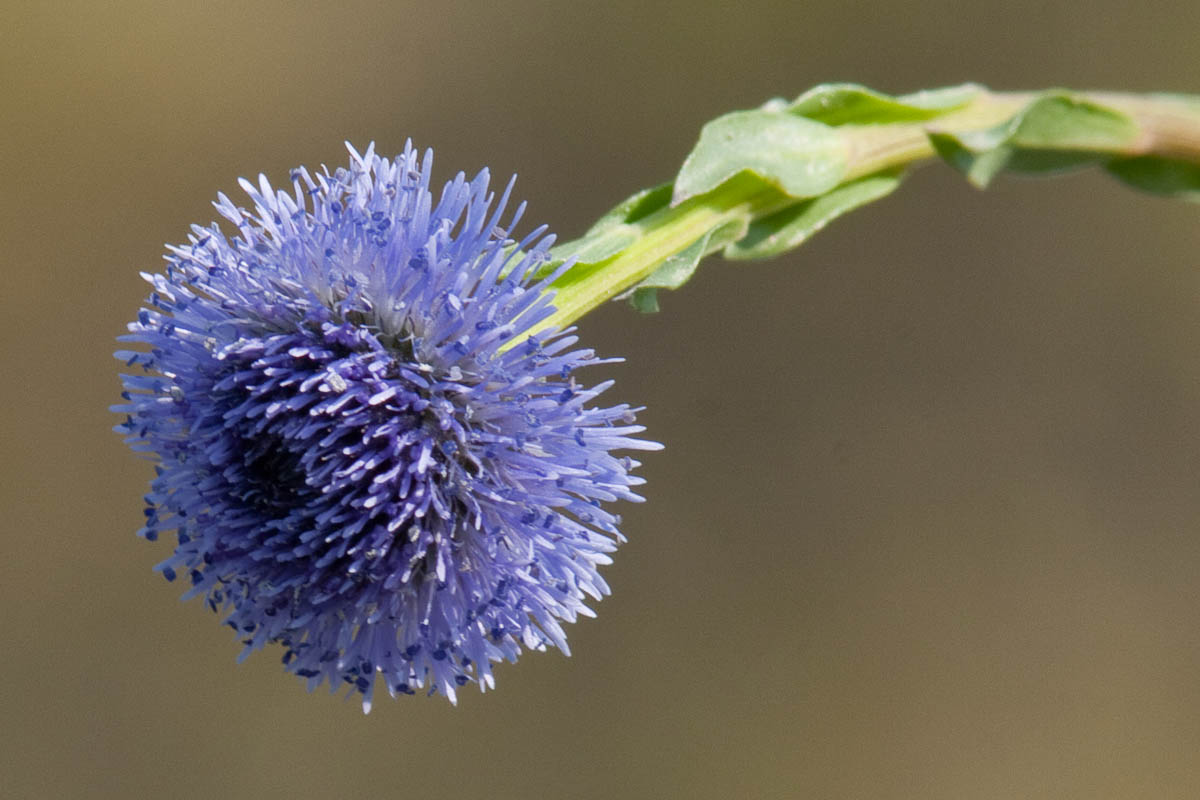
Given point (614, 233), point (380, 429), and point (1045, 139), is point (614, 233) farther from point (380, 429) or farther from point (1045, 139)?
point (1045, 139)

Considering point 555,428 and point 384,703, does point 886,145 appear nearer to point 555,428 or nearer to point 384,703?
point 555,428

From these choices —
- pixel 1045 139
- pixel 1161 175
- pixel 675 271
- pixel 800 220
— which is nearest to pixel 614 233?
pixel 675 271

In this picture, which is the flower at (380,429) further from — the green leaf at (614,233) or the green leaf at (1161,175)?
the green leaf at (1161,175)

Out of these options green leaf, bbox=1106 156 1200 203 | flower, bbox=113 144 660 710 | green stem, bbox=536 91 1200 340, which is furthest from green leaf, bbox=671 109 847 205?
green leaf, bbox=1106 156 1200 203

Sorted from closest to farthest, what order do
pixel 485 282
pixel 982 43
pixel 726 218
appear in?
pixel 485 282 < pixel 726 218 < pixel 982 43

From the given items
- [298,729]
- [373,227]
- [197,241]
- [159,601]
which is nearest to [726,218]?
[373,227]

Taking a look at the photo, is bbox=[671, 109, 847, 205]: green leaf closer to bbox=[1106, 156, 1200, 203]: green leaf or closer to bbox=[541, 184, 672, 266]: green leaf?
bbox=[541, 184, 672, 266]: green leaf

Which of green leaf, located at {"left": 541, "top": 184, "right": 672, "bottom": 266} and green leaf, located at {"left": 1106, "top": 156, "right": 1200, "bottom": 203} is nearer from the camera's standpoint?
green leaf, located at {"left": 541, "top": 184, "right": 672, "bottom": 266}
